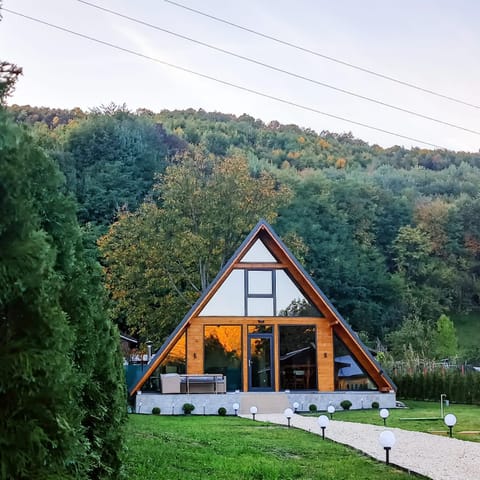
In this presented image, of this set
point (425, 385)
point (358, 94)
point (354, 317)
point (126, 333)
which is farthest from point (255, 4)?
point (354, 317)

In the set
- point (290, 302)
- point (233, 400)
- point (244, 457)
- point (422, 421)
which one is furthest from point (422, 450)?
point (290, 302)

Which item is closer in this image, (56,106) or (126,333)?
(126,333)

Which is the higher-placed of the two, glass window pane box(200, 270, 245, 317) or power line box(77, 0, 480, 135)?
power line box(77, 0, 480, 135)

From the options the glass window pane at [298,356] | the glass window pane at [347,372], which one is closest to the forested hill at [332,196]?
the glass window pane at [298,356]

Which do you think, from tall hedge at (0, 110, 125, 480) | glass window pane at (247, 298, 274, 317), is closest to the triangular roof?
glass window pane at (247, 298, 274, 317)

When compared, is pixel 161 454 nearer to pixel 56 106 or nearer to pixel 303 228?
pixel 303 228

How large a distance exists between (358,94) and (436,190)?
33.4 m

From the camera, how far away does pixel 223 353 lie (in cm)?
1778

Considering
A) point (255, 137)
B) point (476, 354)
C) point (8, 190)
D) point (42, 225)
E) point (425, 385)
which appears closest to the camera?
point (8, 190)

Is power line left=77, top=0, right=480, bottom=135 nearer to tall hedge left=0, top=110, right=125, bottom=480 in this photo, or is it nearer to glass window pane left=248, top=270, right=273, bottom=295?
glass window pane left=248, top=270, right=273, bottom=295

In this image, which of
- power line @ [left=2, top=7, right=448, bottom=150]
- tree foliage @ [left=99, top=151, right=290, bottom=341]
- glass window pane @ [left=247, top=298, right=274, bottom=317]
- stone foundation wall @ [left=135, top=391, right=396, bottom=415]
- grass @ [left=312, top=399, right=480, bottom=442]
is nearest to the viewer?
grass @ [left=312, top=399, right=480, bottom=442]

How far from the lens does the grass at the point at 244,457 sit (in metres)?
6.23

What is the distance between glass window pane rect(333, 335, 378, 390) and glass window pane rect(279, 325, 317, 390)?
0.61 meters

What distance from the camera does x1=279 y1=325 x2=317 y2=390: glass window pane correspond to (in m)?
17.8
